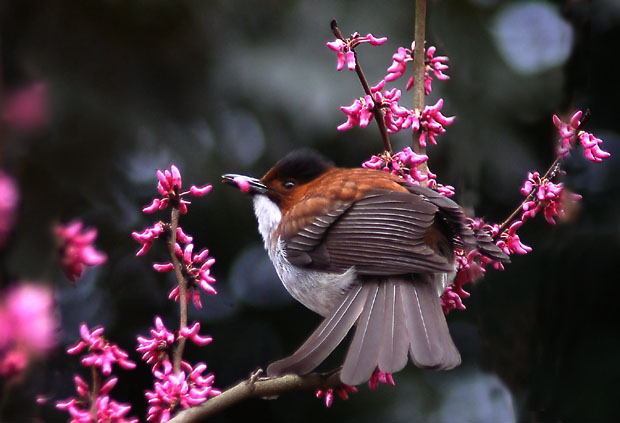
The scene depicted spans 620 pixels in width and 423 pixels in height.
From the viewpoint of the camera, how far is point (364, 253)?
1645 mm

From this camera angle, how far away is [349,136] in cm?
229

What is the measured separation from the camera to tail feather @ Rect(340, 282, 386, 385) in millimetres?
1270

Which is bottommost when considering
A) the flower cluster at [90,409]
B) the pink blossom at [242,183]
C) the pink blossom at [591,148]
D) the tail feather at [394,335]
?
the tail feather at [394,335]

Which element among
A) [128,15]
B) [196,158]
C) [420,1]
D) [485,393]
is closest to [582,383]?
[485,393]

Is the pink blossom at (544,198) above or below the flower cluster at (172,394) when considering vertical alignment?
above

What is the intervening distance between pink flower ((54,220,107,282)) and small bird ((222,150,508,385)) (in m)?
0.70

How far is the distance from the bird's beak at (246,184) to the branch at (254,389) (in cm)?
47

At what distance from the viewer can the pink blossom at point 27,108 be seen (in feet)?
1.53

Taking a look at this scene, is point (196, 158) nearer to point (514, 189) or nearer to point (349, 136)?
point (349, 136)

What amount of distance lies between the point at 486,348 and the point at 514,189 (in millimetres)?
447

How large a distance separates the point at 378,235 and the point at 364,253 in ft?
0.16

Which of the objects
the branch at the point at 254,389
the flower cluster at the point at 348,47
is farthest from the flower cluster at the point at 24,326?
the flower cluster at the point at 348,47

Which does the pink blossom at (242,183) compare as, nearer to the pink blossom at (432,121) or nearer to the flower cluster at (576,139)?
the pink blossom at (432,121)

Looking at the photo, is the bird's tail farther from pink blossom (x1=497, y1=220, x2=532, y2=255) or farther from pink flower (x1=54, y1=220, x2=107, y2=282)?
pink flower (x1=54, y1=220, x2=107, y2=282)
